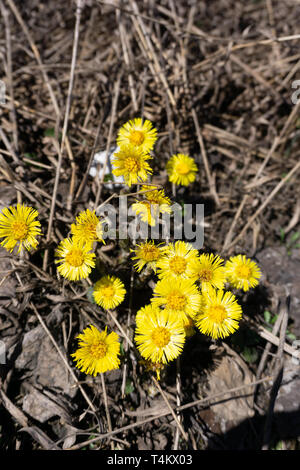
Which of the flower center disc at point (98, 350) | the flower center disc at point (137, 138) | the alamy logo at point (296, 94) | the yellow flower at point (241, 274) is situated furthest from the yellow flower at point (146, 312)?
the alamy logo at point (296, 94)

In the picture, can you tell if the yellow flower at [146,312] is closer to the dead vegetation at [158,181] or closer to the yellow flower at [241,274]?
the dead vegetation at [158,181]

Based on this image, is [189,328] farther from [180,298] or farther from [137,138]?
[137,138]

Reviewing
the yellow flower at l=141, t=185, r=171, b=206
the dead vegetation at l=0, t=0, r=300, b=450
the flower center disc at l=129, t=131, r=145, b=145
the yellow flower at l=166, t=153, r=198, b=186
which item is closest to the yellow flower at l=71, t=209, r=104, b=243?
the dead vegetation at l=0, t=0, r=300, b=450

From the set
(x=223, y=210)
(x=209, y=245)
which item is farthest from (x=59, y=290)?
(x=223, y=210)

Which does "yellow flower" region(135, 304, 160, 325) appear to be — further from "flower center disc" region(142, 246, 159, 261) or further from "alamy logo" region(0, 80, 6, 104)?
"alamy logo" region(0, 80, 6, 104)

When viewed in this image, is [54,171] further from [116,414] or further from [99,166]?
[116,414]
